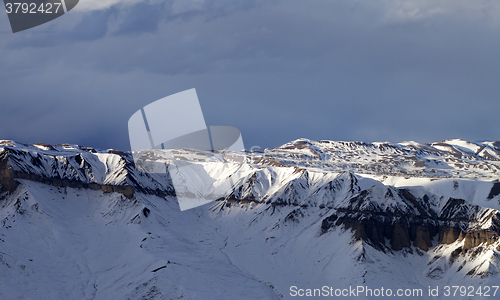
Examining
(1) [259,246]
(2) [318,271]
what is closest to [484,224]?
(2) [318,271]

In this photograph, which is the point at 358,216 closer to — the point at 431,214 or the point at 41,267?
the point at 431,214

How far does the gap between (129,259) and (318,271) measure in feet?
223

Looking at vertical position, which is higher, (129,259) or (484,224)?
(129,259)

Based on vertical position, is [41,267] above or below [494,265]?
above

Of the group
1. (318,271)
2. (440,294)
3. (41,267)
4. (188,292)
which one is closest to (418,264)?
(440,294)

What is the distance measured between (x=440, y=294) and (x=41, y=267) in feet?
419

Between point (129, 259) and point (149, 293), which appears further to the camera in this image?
point (129, 259)

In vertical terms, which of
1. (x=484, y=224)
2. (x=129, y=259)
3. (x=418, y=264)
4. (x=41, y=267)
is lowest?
(x=418, y=264)

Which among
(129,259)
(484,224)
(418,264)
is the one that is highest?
(129,259)

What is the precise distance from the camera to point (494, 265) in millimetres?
146500

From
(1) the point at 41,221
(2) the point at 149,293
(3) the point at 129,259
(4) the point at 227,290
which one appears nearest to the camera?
(2) the point at 149,293

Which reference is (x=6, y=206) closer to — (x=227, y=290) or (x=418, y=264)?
(x=227, y=290)

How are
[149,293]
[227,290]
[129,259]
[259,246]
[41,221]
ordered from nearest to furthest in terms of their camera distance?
[149,293]
[227,290]
[129,259]
[41,221]
[259,246]

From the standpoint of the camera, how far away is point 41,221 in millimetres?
180000
